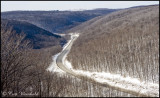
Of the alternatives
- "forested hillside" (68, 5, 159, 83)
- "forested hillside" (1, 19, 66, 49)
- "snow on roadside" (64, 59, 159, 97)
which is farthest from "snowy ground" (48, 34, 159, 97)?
"forested hillside" (1, 19, 66, 49)

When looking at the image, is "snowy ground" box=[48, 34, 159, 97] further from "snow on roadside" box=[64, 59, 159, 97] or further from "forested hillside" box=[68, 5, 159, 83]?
"forested hillside" box=[68, 5, 159, 83]

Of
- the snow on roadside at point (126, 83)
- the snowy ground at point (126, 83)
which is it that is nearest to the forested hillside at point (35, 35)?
the snowy ground at point (126, 83)

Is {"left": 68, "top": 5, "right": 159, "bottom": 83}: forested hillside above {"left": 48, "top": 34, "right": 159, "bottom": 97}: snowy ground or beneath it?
above

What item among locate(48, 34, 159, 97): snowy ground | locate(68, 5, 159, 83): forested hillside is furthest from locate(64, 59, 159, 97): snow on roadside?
locate(68, 5, 159, 83): forested hillside

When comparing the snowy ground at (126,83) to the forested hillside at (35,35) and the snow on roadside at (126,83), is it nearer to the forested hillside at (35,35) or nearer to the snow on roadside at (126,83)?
the snow on roadside at (126,83)

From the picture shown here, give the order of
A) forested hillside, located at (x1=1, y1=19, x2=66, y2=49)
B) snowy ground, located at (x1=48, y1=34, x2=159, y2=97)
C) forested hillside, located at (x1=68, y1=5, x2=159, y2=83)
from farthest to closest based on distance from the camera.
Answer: forested hillside, located at (x1=1, y1=19, x2=66, y2=49) < forested hillside, located at (x1=68, y1=5, x2=159, y2=83) < snowy ground, located at (x1=48, y1=34, x2=159, y2=97)

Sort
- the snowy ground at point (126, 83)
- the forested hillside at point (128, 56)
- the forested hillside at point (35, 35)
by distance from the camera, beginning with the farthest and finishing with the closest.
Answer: the forested hillside at point (35, 35)
the forested hillside at point (128, 56)
the snowy ground at point (126, 83)

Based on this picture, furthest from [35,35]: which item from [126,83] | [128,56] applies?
[126,83]

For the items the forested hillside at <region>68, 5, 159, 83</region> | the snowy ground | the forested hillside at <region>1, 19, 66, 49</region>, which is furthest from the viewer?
the forested hillside at <region>1, 19, 66, 49</region>

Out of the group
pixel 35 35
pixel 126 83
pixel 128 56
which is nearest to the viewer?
pixel 126 83

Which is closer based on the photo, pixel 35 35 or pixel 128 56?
pixel 128 56

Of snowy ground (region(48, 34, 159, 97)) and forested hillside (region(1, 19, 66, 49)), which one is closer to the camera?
snowy ground (region(48, 34, 159, 97))

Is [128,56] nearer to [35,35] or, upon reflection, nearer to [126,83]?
[126,83]
